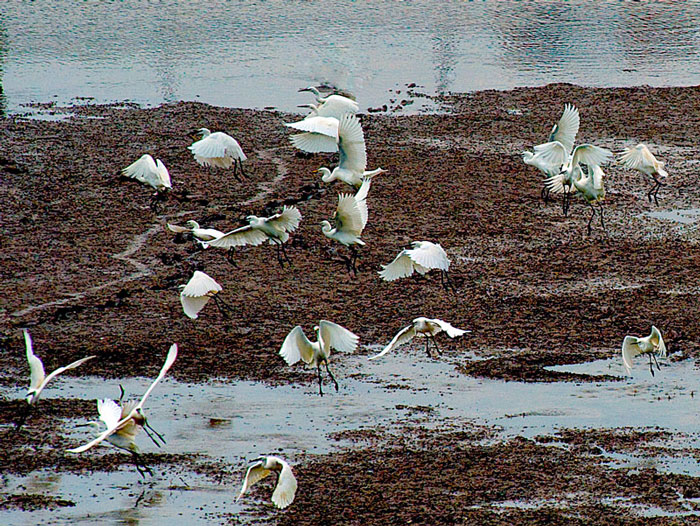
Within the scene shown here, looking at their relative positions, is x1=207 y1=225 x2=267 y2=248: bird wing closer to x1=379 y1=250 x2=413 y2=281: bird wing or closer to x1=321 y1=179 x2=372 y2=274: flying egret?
x1=321 y1=179 x2=372 y2=274: flying egret

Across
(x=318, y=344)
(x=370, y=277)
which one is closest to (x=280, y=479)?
(x=318, y=344)

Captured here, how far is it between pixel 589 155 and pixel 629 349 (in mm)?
3567

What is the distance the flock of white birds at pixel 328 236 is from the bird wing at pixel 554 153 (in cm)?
1

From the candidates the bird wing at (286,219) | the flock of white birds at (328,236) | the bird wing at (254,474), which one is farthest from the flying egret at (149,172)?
the bird wing at (254,474)

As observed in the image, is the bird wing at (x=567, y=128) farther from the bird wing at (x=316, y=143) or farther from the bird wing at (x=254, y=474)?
the bird wing at (x=254, y=474)

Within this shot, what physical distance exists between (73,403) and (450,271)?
187 inches

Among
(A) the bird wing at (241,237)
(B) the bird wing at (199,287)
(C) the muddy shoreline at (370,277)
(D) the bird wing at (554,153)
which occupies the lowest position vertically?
(C) the muddy shoreline at (370,277)

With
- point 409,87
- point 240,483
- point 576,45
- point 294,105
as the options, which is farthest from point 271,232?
point 576,45

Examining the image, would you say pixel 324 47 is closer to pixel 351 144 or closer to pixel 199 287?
pixel 351 144

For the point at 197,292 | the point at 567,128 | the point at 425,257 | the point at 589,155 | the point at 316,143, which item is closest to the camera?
the point at 425,257

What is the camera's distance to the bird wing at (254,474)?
752 cm

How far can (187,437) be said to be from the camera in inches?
364

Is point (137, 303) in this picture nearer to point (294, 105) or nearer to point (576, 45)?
point (294, 105)

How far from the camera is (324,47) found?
29891 mm
